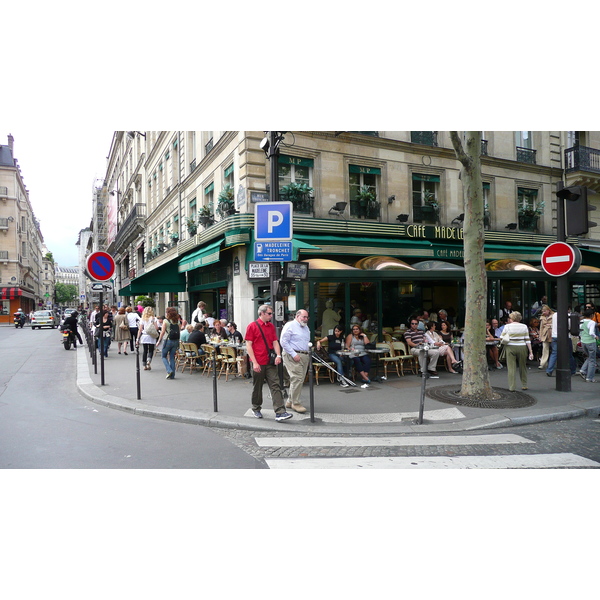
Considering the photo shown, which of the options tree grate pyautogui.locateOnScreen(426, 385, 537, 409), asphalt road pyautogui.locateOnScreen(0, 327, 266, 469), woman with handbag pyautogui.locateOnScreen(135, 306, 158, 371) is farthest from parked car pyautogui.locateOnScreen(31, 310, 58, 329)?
tree grate pyautogui.locateOnScreen(426, 385, 537, 409)

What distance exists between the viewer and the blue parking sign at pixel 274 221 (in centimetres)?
760

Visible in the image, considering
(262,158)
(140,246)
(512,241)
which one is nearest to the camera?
(262,158)

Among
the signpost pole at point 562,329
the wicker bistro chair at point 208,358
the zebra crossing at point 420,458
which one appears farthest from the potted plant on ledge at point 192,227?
the zebra crossing at point 420,458

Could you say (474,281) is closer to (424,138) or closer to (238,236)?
(238,236)

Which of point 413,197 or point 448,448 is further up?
point 413,197

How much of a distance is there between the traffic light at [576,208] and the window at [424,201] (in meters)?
7.54

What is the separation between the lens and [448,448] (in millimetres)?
5609

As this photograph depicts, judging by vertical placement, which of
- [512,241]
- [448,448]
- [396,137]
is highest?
[396,137]

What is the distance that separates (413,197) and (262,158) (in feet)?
19.3

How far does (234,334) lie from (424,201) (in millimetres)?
8960

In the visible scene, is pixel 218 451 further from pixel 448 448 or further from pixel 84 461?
pixel 448 448

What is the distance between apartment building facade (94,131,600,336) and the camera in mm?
13383

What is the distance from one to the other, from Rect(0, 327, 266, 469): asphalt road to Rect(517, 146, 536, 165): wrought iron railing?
692 inches

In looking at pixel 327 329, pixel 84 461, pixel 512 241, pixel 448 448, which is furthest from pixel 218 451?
pixel 512 241
